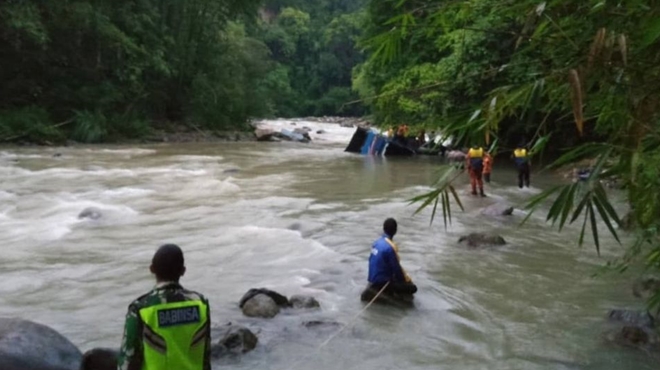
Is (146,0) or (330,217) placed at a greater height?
(146,0)

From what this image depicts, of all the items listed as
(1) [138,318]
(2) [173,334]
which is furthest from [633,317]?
(1) [138,318]

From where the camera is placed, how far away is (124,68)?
31.2m

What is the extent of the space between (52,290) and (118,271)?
40.7 inches

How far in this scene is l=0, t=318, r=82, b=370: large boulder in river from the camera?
16.8ft

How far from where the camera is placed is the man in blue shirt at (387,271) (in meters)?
8.17

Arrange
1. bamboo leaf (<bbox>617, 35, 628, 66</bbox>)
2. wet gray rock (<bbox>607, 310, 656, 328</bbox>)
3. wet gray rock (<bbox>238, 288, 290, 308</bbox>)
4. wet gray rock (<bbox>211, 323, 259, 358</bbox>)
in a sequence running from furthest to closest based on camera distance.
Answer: wet gray rock (<bbox>238, 288, 290, 308</bbox>) → wet gray rock (<bbox>607, 310, 656, 328</bbox>) → wet gray rock (<bbox>211, 323, 259, 358</bbox>) → bamboo leaf (<bbox>617, 35, 628, 66</bbox>)

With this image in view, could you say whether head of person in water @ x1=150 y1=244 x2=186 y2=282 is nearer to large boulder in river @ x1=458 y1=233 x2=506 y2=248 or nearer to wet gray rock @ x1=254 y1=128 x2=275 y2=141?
large boulder in river @ x1=458 y1=233 x2=506 y2=248

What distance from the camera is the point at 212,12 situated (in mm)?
36656

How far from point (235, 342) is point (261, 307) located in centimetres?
112

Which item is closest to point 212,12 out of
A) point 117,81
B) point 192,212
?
point 117,81

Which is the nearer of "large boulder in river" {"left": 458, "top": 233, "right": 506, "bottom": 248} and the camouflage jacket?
the camouflage jacket

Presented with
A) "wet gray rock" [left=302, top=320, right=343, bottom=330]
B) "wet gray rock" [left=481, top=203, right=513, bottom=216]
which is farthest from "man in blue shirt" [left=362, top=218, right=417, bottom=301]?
"wet gray rock" [left=481, top=203, right=513, bottom=216]

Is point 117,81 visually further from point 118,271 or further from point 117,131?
point 118,271

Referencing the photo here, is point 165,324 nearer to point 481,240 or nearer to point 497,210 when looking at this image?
point 481,240
